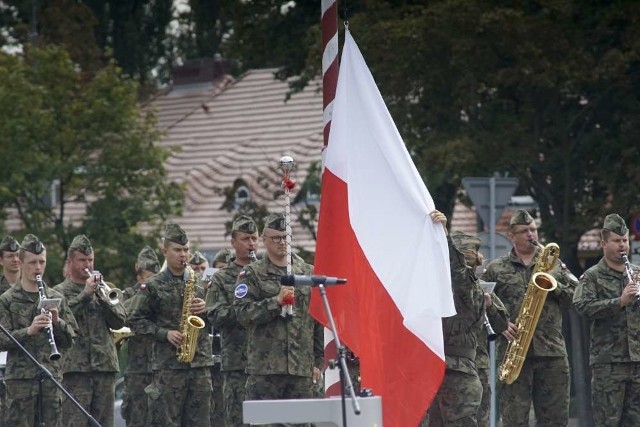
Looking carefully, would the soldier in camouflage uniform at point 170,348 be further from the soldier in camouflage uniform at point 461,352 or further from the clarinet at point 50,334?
the soldier in camouflage uniform at point 461,352

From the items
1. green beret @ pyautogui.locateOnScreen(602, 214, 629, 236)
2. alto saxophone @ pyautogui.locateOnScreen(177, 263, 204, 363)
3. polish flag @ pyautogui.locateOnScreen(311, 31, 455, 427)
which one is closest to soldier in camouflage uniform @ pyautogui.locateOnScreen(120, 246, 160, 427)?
alto saxophone @ pyautogui.locateOnScreen(177, 263, 204, 363)

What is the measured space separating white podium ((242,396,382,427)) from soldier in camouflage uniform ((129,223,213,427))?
5451 millimetres

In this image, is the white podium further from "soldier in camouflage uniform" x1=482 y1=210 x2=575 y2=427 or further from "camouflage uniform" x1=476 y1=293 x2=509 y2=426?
"soldier in camouflage uniform" x1=482 y1=210 x2=575 y2=427

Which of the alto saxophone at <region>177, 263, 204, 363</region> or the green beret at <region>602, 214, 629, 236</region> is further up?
the green beret at <region>602, 214, 629, 236</region>

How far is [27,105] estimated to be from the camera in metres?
33.9

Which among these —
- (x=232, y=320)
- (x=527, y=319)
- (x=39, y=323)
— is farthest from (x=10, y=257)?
(x=527, y=319)

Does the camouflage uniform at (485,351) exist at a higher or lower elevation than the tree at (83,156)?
lower

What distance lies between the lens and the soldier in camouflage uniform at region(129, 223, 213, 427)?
53.9 ft

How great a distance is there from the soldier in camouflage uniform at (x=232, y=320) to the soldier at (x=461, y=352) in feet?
7.79

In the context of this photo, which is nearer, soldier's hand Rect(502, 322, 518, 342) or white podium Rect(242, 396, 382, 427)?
white podium Rect(242, 396, 382, 427)

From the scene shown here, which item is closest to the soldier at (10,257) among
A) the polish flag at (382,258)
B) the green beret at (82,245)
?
the green beret at (82,245)

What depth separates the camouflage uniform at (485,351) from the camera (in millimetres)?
15141

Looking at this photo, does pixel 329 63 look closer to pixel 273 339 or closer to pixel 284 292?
pixel 284 292

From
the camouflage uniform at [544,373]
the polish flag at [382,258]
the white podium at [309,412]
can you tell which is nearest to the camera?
the white podium at [309,412]
